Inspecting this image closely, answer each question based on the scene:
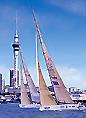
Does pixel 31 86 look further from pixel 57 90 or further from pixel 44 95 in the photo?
pixel 57 90

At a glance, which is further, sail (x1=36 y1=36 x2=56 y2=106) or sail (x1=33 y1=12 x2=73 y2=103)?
sail (x1=36 y1=36 x2=56 y2=106)

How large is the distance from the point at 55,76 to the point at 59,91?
416 cm

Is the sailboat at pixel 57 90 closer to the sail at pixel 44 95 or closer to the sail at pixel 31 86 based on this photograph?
the sail at pixel 44 95

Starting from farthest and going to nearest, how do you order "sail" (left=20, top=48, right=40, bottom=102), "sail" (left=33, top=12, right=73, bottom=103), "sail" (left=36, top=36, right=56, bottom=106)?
"sail" (left=20, top=48, right=40, bottom=102) < "sail" (left=36, top=36, right=56, bottom=106) < "sail" (left=33, top=12, right=73, bottom=103)

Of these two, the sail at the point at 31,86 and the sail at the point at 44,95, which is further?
the sail at the point at 31,86

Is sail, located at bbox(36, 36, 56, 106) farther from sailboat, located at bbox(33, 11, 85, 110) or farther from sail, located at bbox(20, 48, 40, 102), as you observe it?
sail, located at bbox(20, 48, 40, 102)

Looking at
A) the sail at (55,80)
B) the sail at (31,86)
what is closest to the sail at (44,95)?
the sail at (55,80)

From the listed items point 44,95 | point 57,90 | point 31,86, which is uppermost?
point 31,86

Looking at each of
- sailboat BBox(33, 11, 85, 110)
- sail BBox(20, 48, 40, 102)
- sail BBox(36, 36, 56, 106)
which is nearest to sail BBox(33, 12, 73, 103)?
sailboat BBox(33, 11, 85, 110)

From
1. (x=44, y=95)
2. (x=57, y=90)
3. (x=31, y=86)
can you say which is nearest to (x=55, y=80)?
(x=57, y=90)

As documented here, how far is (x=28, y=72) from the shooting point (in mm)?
134125

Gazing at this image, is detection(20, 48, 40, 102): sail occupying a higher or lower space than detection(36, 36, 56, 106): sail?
higher

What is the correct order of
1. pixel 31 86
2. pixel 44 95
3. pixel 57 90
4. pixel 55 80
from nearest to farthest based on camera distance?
pixel 55 80
pixel 57 90
pixel 44 95
pixel 31 86

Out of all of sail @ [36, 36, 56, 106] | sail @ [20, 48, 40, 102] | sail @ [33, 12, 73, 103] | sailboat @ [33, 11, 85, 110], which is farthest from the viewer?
sail @ [20, 48, 40, 102]
